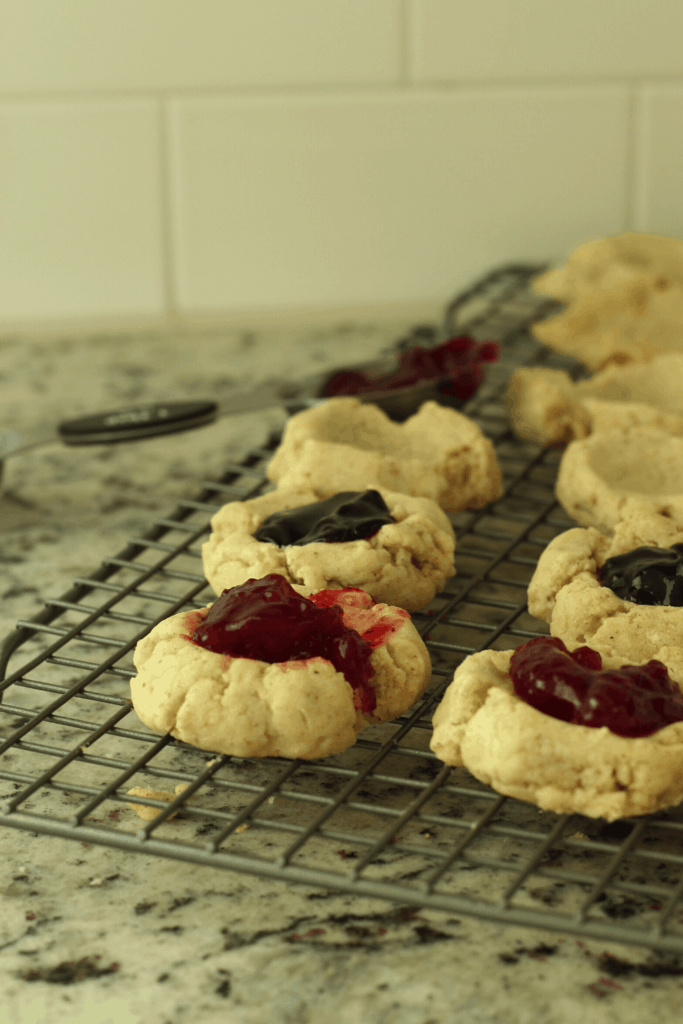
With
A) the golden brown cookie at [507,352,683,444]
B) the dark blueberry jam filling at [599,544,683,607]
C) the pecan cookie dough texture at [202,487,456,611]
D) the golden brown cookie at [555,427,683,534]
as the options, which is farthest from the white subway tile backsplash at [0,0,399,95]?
the dark blueberry jam filling at [599,544,683,607]

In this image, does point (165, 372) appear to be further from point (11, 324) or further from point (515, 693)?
point (515, 693)

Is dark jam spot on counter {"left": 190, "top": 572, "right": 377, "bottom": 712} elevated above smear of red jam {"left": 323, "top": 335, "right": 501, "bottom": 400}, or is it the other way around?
smear of red jam {"left": 323, "top": 335, "right": 501, "bottom": 400}

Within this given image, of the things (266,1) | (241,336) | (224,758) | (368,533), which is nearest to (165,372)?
(241,336)

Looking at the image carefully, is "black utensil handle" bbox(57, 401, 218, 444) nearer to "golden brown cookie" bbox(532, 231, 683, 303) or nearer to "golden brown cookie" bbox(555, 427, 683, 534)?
"golden brown cookie" bbox(555, 427, 683, 534)

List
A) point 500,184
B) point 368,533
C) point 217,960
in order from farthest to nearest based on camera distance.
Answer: point 500,184
point 368,533
point 217,960

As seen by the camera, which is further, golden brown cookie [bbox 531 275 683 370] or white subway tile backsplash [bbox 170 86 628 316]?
white subway tile backsplash [bbox 170 86 628 316]

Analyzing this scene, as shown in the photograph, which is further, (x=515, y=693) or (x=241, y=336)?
(x=241, y=336)

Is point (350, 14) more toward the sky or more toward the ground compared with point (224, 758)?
more toward the sky
